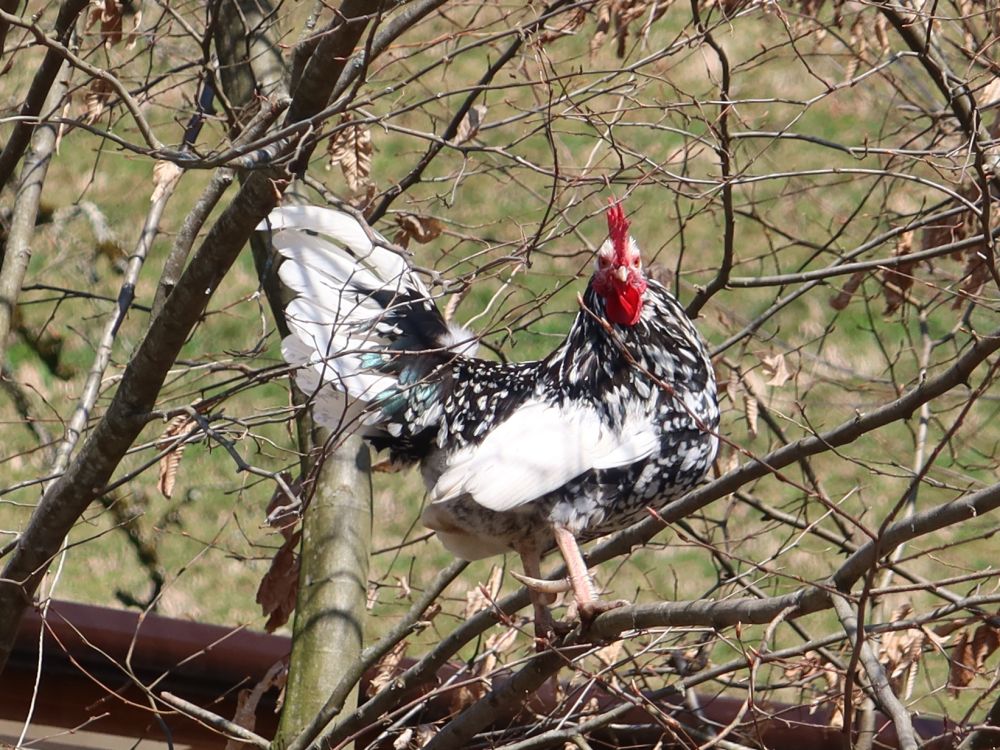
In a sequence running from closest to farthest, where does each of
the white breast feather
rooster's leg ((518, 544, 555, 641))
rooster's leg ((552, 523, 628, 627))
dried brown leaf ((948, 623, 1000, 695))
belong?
1. dried brown leaf ((948, 623, 1000, 695))
2. rooster's leg ((552, 523, 628, 627))
3. the white breast feather
4. rooster's leg ((518, 544, 555, 641))

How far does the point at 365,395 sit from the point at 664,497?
873 millimetres

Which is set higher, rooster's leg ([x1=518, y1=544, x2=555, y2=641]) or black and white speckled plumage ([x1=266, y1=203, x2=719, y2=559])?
black and white speckled plumage ([x1=266, y1=203, x2=719, y2=559])

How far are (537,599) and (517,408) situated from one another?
54 centimetres

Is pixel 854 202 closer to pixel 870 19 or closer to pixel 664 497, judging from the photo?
pixel 870 19

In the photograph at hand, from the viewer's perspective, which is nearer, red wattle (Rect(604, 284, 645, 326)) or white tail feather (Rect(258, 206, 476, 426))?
white tail feather (Rect(258, 206, 476, 426))

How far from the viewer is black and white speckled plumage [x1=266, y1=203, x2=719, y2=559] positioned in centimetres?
354

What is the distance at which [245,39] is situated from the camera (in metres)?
4.16

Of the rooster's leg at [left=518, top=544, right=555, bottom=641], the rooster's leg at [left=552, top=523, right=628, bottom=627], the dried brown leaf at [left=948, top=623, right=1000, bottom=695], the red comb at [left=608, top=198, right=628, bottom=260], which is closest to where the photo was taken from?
the dried brown leaf at [left=948, top=623, right=1000, bottom=695]

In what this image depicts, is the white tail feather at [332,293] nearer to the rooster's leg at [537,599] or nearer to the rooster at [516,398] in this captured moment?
the rooster at [516,398]

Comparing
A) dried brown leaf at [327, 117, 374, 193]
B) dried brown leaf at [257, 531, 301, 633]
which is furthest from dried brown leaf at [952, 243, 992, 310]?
dried brown leaf at [257, 531, 301, 633]

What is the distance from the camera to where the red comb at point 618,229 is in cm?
368

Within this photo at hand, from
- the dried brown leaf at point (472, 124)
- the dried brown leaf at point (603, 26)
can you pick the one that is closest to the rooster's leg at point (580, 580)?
the dried brown leaf at point (472, 124)

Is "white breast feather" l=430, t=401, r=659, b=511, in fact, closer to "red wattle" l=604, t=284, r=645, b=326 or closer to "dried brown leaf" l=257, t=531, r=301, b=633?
"red wattle" l=604, t=284, r=645, b=326

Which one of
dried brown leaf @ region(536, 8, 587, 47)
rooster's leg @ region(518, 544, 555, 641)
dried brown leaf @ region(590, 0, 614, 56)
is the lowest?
rooster's leg @ region(518, 544, 555, 641)
